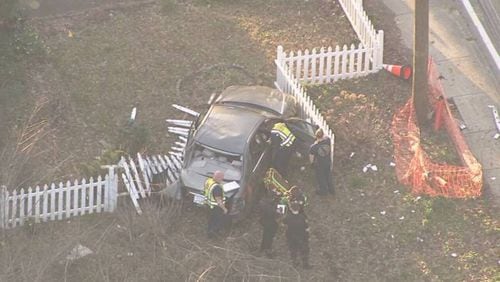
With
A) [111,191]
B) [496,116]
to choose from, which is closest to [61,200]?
[111,191]

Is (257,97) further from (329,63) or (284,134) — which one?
(329,63)

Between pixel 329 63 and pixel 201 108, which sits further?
pixel 329 63

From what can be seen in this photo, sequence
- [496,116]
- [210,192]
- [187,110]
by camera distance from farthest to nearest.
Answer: [187,110], [496,116], [210,192]

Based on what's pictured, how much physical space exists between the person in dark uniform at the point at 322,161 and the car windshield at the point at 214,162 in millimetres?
1212

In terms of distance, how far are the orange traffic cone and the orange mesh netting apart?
2.53 feet

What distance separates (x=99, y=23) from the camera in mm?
17359

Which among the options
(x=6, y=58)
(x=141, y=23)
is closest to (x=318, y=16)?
(x=141, y=23)

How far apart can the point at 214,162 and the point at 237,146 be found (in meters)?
0.45

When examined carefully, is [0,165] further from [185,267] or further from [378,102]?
[378,102]

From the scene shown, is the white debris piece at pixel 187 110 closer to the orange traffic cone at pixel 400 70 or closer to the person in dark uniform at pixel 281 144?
the person in dark uniform at pixel 281 144

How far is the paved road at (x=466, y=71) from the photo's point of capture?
1394 centimetres

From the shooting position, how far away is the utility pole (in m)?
13.3

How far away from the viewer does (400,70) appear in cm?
1534

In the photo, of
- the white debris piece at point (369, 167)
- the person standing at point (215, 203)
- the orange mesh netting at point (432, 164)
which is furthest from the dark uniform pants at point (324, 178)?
the person standing at point (215, 203)
